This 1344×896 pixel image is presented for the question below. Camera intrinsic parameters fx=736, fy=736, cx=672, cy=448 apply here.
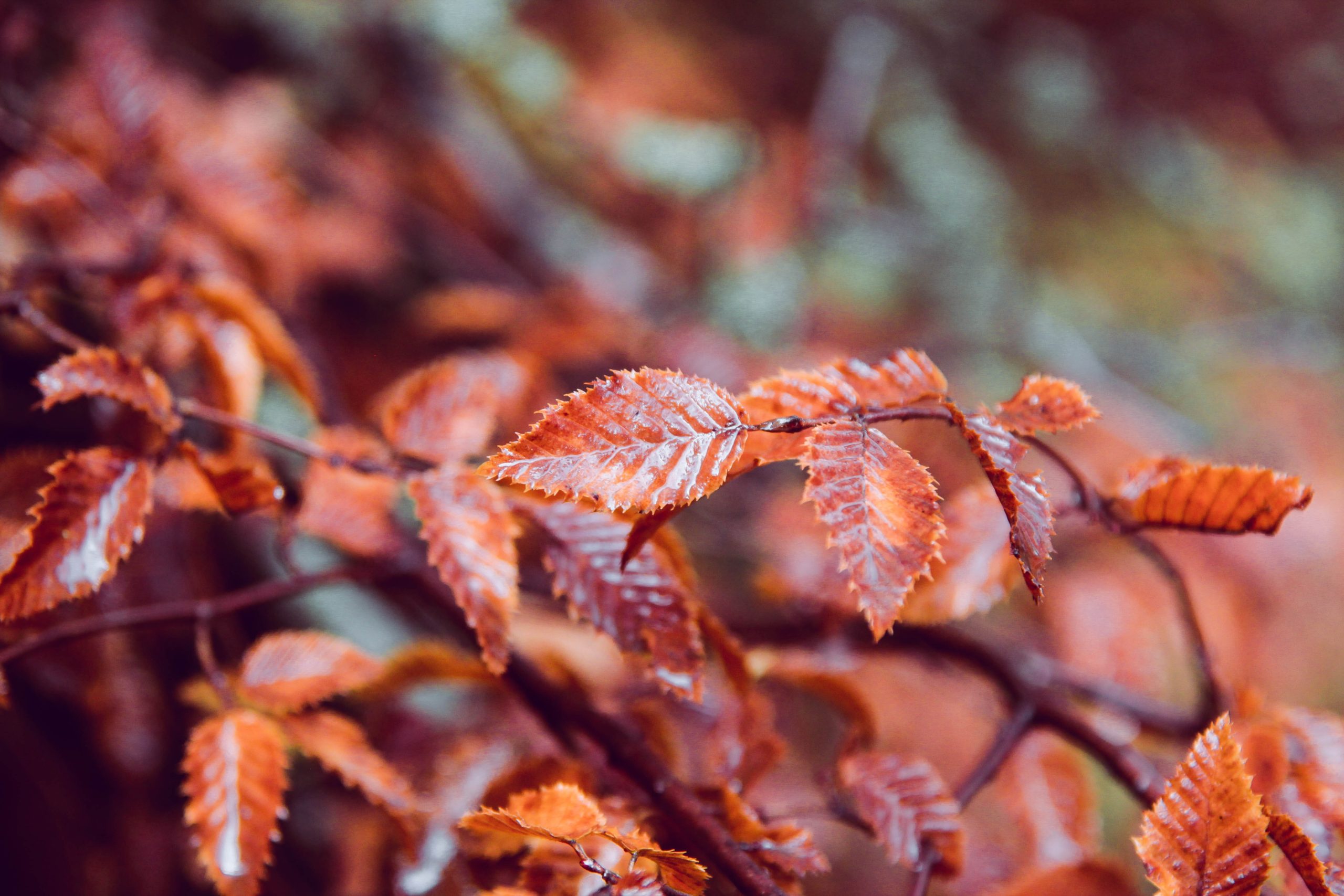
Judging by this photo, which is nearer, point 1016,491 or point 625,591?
point 1016,491

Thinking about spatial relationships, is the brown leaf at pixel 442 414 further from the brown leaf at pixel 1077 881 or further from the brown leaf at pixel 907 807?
the brown leaf at pixel 1077 881

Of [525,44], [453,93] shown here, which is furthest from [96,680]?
[525,44]

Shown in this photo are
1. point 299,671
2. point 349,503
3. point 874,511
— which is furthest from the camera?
point 349,503

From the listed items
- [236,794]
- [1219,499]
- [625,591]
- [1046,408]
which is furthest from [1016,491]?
[236,794]

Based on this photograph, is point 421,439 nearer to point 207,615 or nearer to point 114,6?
point 207,615

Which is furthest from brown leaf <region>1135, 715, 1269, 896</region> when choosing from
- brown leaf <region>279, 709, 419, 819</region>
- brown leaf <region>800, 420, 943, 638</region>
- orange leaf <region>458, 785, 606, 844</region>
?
brown leaf <region>279, 709, 419, 819</region>

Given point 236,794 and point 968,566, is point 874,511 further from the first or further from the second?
point 236,794

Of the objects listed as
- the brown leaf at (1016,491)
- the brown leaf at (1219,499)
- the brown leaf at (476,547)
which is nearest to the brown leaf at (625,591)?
the brown leaf at (476,547)
